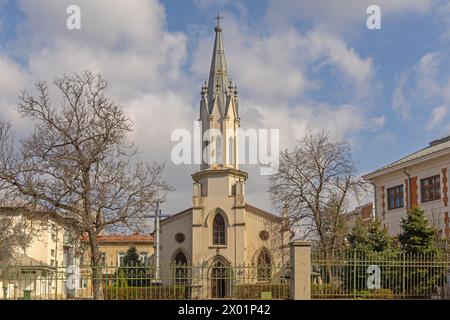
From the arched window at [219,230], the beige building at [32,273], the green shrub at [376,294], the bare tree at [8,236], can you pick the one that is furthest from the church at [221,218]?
the green shrub at [376,294]

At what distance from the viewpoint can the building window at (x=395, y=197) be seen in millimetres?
37247

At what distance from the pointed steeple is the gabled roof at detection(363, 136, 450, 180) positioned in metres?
19.1

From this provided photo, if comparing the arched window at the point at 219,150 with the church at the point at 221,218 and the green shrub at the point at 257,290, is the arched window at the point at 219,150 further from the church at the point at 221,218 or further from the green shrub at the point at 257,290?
the green shrub at the point at 257,290

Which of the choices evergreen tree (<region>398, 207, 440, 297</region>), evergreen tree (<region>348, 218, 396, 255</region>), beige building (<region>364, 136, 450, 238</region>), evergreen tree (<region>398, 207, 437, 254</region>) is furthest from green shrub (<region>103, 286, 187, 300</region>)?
beige building (<region>364, 136, 450, 238</region>)

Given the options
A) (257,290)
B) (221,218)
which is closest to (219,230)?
(221,218)

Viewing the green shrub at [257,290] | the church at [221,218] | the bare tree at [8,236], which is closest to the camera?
the green shrub at [257,290]

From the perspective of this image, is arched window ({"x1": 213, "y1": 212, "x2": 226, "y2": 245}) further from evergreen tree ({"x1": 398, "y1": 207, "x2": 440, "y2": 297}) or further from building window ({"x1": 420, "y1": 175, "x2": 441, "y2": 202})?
evergreen tree ({"x1": 398, "y1": 207, "x2": 440, "y2": 297})

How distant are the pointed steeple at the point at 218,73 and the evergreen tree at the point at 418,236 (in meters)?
28.0

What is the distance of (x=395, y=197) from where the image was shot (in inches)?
1492

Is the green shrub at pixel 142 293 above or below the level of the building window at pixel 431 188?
below

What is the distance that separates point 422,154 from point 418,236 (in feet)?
26.2

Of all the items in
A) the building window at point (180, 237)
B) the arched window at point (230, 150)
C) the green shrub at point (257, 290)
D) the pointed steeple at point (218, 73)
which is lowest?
the green shrub at point (257, 290)

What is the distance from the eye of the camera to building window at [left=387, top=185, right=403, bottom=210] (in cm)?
3725
